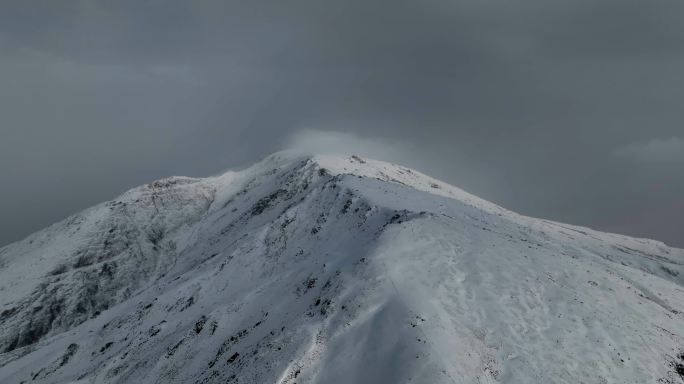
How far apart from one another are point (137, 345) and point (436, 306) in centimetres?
3121

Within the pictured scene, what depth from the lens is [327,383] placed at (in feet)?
74.6

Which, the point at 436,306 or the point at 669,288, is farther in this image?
the point at 669,288

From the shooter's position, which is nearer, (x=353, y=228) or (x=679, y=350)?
(x=679, y=350)

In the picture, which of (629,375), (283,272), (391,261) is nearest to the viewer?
(629,375)

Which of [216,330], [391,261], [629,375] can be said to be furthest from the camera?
[216,330]

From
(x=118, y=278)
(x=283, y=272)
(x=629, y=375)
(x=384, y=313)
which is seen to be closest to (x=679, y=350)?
(x=629, y=375)

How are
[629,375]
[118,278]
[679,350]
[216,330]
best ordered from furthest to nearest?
[118,278] < [216,330] < [679,350] < [629,375]

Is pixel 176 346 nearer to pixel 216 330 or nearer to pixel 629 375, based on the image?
pixel 216 330

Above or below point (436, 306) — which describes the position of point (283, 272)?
below

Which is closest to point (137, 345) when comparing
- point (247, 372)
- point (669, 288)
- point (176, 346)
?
point (176, 346)

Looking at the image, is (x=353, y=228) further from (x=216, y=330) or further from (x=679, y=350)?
(x=679, y=350)

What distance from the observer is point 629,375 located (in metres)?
22.0

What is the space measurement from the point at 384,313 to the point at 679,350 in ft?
52.3

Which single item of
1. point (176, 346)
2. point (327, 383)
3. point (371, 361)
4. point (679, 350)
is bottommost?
point (176, 346)
